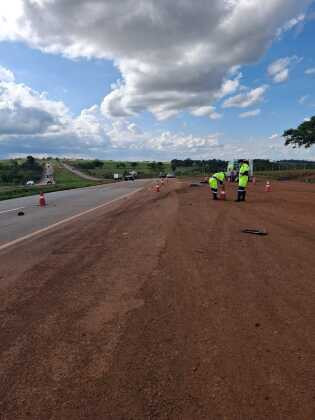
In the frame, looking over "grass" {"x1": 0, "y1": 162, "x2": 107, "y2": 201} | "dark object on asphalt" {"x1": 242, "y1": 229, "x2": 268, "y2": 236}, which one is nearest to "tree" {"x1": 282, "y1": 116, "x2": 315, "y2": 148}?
"grass" {"x1": 0, "y1": 162, "x2": 107, "y2": 201}

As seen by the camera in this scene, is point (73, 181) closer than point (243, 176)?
No

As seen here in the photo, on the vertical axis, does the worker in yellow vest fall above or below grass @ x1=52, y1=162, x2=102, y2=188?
above

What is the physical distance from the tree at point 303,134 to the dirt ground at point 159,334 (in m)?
56.7

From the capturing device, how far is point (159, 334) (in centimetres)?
323

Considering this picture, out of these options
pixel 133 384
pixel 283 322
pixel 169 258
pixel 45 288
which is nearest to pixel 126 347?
pixel 133 384

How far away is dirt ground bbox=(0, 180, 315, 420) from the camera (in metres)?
2.34

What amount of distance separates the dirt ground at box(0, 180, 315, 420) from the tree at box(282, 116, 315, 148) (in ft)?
186

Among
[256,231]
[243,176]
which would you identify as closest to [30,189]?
[243,176]

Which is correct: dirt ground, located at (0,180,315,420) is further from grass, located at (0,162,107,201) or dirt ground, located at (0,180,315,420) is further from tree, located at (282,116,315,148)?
tree, located at (282,116,315,148)

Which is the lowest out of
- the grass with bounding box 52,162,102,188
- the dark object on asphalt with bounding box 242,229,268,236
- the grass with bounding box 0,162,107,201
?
the grass with bounding box 52,162,102,188

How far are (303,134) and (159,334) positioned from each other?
201 ft

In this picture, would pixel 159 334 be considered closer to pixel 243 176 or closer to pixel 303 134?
pixel 243 176

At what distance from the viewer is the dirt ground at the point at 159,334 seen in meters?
2.34

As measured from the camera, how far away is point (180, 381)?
2.54 metres
